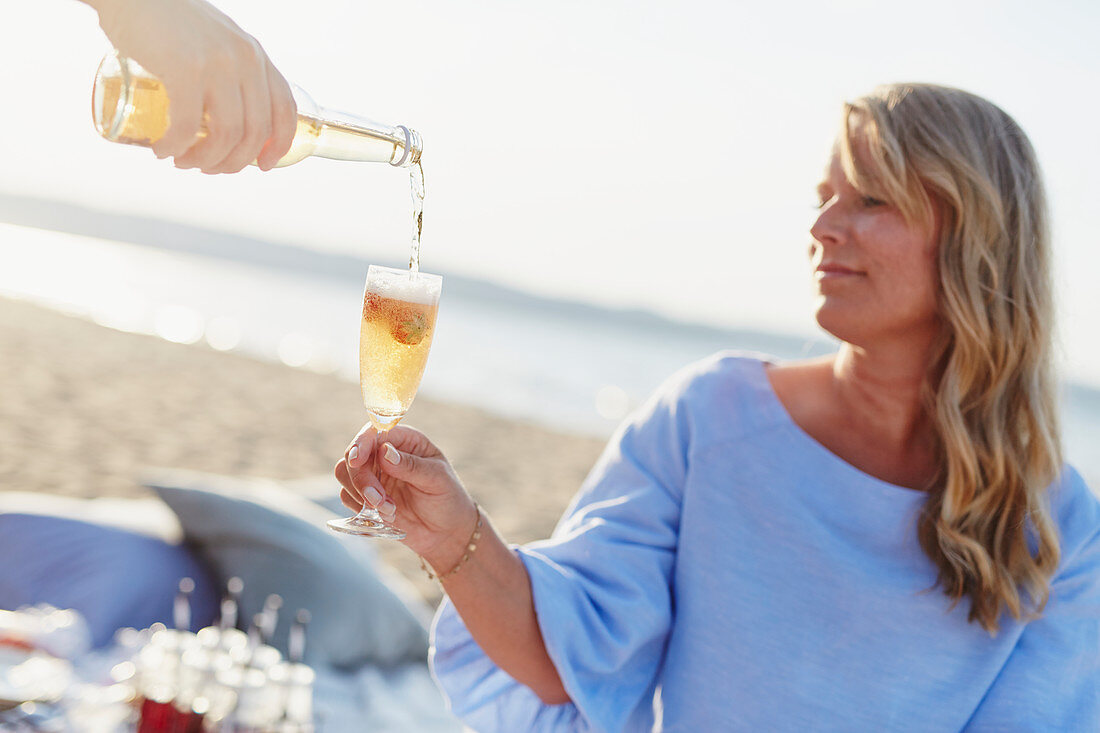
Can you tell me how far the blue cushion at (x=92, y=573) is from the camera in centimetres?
367

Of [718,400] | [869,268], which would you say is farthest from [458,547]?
[869,268]

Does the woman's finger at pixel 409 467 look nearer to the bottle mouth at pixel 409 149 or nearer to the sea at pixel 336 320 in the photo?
the bottle mouth at pixel 409 149

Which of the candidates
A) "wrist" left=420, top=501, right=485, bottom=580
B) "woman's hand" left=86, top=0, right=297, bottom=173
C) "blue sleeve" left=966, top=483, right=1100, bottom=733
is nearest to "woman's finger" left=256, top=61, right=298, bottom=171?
"woman's hand" left=86, top=0, right=297, bottom=173

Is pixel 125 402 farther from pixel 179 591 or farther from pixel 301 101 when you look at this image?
pixel 301 101

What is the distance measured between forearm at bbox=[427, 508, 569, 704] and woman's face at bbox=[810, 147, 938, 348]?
0.92 metres

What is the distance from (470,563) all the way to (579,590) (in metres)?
0.36

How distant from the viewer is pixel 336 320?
75.9ft

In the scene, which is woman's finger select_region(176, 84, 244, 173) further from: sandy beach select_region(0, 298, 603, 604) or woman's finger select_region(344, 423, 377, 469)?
sandy beach select_region(0, 298, 603, 604)

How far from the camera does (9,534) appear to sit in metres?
3.80

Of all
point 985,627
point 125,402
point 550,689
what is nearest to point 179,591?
point 550,689

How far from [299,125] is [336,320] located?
2189 centimetres

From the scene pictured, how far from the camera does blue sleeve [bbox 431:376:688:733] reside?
2.26m

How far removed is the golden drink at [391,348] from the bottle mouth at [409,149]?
21 cm

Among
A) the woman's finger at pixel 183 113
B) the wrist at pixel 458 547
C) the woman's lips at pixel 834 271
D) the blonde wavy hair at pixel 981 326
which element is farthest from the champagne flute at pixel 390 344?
the blonde wavy hair at pixel 981 326
